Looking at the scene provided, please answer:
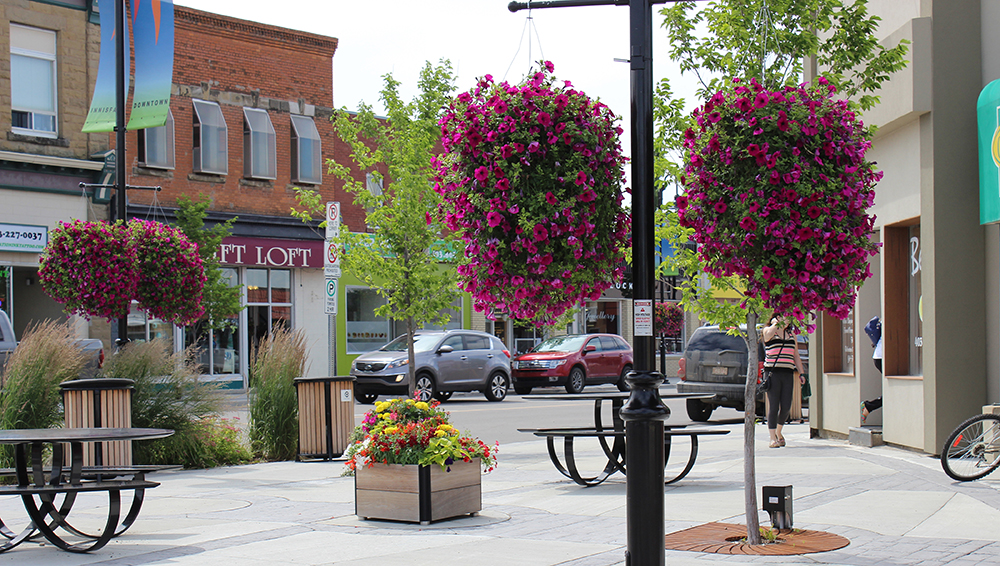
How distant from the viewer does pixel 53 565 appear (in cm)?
668

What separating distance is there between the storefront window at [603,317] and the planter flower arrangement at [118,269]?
25.9 metres

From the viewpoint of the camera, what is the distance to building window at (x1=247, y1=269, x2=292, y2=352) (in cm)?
2878

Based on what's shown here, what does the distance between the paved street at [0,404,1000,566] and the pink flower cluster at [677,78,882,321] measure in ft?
5.73

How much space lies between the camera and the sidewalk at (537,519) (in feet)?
22.0

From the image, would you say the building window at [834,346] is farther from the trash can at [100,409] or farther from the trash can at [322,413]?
the trash can at [100,409]

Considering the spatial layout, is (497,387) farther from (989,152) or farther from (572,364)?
(989,152)

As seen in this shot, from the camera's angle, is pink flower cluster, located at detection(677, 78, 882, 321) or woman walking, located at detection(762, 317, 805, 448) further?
woman walking, located at detection(762, 317, 805, 448)

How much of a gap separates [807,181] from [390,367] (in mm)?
17275

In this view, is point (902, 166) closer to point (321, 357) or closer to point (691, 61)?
point (691, 61)

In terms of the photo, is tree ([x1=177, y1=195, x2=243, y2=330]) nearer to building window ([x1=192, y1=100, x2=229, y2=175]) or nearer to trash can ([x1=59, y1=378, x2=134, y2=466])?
building window ([x1=192, y1=100, x2=229, y2=175])

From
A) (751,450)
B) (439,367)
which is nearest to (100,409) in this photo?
(751,450)

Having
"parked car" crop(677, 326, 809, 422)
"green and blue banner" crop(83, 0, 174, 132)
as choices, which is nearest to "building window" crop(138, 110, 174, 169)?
"green and blue banner" crop(83, 0, 174, 132)

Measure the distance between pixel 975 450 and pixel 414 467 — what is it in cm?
541

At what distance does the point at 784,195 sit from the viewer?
6102 mm
